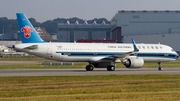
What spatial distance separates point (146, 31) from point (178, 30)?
11351 mm

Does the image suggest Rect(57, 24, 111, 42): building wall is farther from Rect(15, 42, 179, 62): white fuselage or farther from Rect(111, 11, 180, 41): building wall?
Rect(15, 42, 179, 62): white fuselage

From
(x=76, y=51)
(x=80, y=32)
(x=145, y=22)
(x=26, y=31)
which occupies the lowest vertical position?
(x=76, y=51)

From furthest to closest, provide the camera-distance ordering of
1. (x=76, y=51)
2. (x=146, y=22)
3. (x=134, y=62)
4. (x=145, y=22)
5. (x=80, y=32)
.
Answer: (x=80, y=32) < (x=146, y=22) < (x=145, y=22) < (x=76, y=51) < (x=134, y=62)

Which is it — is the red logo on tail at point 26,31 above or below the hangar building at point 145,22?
below

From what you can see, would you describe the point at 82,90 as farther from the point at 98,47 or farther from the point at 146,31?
the point at 146,31

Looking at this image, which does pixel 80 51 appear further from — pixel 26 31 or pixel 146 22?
pixel 146 22

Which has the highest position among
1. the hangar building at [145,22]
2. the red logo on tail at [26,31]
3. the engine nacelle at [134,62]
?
the hangar building at [145,22]

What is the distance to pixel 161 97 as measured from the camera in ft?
47.2

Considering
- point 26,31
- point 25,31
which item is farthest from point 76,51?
point 25,31

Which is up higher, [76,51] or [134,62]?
[76,51]

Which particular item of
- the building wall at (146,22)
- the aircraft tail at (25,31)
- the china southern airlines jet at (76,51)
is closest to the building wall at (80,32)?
the building wall at (146,22)

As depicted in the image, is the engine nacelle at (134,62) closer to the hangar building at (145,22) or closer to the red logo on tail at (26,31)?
the red logo on tail at (26,31)

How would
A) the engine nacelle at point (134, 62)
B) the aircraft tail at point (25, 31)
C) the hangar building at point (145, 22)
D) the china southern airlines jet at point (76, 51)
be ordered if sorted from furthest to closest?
the hangar building at point (145, 22) < the aircraft tail at point (25, 31) < the china southern airlines jet at point (76, 51) < the engine nacelle at point (134, 62)

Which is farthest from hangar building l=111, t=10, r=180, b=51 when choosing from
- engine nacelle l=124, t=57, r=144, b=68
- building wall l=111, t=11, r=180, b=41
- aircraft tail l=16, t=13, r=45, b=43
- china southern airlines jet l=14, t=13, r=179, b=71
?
aircraft tail l=16, t=13, r=45, b=43
